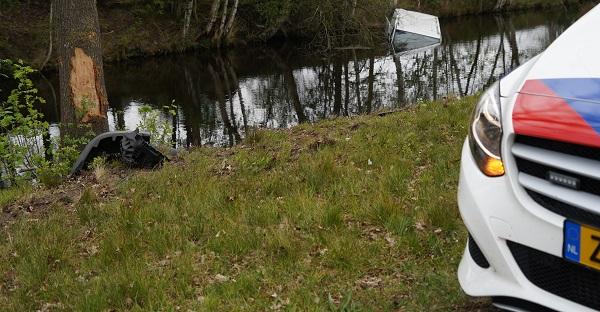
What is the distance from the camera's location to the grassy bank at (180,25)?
A: 24266mm

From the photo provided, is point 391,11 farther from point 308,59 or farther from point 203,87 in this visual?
point 203,87

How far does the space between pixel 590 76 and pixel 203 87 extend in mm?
18396

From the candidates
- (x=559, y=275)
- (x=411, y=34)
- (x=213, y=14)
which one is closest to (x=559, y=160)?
(x=559, y=275)

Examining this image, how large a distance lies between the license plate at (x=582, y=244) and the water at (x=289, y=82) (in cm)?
956

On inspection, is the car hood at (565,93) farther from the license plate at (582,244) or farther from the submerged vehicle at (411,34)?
the submerged vehicle at (411,34)

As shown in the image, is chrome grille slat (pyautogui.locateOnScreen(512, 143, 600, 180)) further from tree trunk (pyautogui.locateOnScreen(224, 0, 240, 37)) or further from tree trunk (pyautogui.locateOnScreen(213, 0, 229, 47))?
tree trunk (pyautogui.locateOnScreen(213, 0, 229, 47))

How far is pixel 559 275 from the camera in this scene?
78.2 inches

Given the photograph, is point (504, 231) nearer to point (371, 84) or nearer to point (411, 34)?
point (371, 84)

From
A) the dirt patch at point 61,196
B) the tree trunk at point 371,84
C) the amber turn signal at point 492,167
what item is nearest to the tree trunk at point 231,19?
the tree trunk at point 371,84

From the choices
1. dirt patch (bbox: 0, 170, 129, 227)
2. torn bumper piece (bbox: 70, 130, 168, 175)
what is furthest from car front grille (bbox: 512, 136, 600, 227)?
torn bumper piece (bbox: 70, 130, 168, 175)

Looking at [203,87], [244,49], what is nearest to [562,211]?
Result: [203,87]

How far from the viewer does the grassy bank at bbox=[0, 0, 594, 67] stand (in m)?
24.3

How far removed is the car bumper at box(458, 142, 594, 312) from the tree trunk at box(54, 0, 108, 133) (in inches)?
274

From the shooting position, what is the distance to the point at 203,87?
65.1ft
